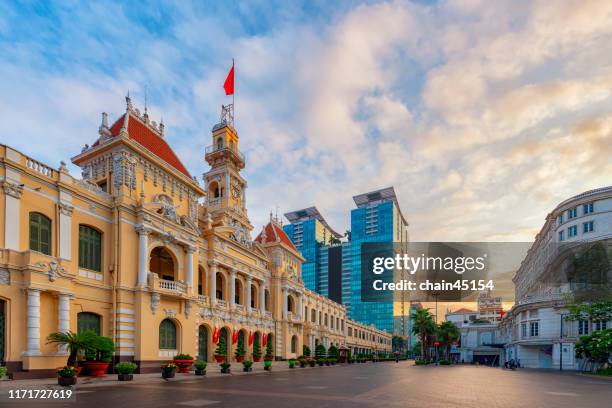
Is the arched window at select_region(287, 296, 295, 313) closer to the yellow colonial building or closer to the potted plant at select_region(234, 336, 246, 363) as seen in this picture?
the yellow colonial building

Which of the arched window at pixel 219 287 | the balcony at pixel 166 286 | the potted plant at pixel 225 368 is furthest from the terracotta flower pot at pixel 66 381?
the arched window at pixel 219 287

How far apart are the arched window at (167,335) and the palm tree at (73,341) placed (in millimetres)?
9248

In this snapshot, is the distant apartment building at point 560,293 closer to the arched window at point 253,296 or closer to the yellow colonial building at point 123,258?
the yellow colonial building at point 123,258

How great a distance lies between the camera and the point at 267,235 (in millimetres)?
60094

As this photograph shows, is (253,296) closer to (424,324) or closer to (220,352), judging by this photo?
(220,352)

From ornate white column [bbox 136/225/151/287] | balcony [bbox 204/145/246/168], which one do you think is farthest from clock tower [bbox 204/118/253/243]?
ornate white column [bbox 136/225/151/287]

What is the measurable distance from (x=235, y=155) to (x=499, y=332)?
64.2 m

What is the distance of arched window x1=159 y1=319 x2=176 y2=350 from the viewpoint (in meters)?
32.6

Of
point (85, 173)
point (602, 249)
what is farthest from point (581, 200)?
point (85, 173)

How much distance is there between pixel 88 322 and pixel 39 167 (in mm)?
10338

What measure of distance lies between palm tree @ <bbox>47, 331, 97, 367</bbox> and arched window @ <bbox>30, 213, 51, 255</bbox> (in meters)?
5.01

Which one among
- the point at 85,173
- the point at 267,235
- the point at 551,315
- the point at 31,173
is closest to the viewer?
the point at 31,173

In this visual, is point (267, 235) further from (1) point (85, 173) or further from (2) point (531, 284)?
(2) point (531, 284)

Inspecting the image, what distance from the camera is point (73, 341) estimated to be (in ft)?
74.7
